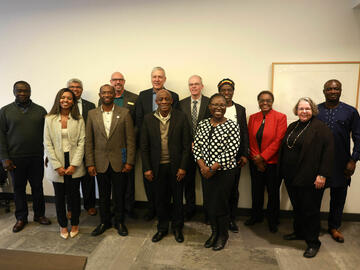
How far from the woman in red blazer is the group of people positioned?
0.04 ft

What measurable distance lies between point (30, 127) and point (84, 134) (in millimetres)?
737

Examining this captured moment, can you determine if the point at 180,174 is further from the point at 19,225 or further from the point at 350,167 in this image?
the point at 19,225

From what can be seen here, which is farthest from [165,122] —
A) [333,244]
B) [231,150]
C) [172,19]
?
[333,244]

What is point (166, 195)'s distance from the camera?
8.77 feet

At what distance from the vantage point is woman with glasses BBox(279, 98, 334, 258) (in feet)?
7.47

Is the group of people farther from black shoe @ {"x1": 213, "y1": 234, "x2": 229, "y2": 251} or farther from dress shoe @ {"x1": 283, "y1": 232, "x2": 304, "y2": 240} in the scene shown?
dress shoe @ {"x1": 283, "y1": 232, "x2": 304, "y2": 240}

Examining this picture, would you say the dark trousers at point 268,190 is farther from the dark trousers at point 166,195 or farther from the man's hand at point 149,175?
the man's hand at point 149,175

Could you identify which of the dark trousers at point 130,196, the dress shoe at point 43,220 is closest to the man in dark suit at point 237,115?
the dark trousers at point 130,196

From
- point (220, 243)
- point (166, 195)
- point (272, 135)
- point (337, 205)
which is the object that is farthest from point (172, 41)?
point (337, 205)

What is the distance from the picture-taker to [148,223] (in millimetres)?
3137

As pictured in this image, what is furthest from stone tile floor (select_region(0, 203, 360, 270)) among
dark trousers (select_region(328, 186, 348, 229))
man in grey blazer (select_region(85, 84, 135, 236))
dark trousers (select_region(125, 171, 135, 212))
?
man in grey blazer (select_region(85, 84, 135, 236))

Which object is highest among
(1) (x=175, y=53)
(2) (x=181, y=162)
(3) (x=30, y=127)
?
(1) (x=175, y=53)

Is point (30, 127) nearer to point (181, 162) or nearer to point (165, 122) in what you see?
point (165, 122)

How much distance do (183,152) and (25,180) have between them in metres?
2.05
